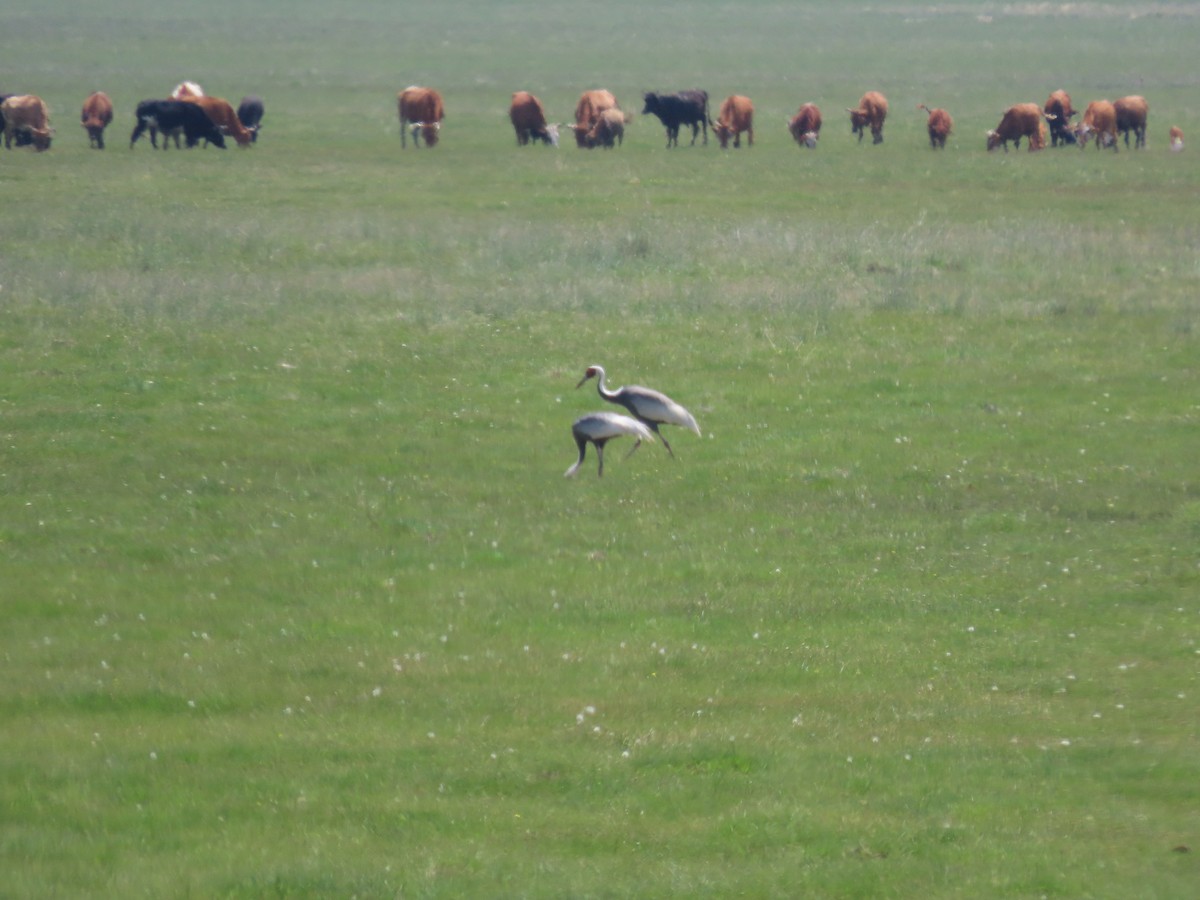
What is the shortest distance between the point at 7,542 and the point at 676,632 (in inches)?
197

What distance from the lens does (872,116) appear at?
4566 centimetres

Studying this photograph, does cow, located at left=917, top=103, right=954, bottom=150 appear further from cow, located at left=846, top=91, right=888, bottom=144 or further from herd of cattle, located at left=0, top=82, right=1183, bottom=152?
cow, located at left=846, top=91, right=888, bottom=144

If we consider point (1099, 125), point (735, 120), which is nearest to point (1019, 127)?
point (1099, 125)

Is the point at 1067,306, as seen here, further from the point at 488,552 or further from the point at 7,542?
the point at 7,542

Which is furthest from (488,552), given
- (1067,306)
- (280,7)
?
(280,7)

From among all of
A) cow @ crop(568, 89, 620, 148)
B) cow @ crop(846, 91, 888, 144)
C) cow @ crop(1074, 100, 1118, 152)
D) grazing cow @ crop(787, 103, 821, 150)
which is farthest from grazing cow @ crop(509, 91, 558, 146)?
cow @ crop(1074, 100, 1118, 152)

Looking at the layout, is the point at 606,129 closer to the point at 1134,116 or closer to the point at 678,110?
the point at 678,110

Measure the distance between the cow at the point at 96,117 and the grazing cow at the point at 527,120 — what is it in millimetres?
10701

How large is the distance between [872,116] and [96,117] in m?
21.0

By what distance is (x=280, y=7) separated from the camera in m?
115

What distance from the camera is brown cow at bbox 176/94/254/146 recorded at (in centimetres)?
4284

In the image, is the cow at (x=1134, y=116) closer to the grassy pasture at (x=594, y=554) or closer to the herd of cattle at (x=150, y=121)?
the grassy pasture at (x=594, y=554)

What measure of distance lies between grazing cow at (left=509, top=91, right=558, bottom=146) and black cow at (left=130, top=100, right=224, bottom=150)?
785cm

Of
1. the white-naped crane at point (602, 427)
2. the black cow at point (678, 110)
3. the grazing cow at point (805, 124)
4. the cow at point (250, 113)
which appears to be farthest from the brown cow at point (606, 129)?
the white-naped crane at point (602, 427)
